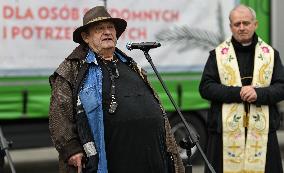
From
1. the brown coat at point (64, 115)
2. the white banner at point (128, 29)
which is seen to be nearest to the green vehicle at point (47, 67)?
the white banner at point (128, 29)

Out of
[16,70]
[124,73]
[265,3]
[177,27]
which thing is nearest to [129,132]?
[124,73]

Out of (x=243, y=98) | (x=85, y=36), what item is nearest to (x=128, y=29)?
(x=243, y=98)

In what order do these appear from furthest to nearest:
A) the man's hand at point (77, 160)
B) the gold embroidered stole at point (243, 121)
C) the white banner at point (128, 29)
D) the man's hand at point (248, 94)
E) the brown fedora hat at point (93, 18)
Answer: the white banner at point (128, 29)
the gold embroidered stole at point (243, 121)
the man's hand at point (248, 94)
the brown fedora hat at point (93, 18)
the man's hand at point (77, 160)

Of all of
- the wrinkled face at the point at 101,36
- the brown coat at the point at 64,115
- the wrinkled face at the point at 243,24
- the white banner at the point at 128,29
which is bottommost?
the brown coat at the point at 64,115

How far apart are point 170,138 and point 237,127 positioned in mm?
1375

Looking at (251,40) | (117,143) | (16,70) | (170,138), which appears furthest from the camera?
(16,70)

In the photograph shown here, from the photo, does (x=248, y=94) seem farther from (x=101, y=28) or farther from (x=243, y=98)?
(x=101, y=28)

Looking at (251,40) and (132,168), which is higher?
(251,40)

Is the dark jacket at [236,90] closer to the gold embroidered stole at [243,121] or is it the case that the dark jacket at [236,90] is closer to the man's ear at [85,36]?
the gold embroidered stole at [243,121]

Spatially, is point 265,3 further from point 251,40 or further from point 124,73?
point 124,73

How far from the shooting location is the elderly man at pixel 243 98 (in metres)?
5.46

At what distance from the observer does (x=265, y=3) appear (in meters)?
9.34

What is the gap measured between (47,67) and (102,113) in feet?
14.3

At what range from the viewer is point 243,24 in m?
5.44
